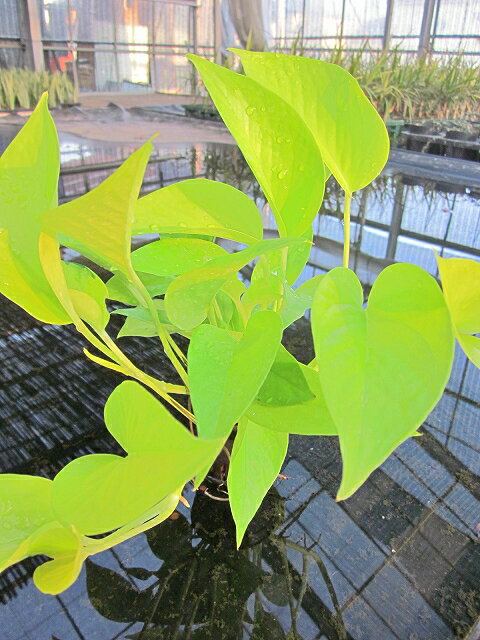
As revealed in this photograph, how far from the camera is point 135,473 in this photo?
215mm

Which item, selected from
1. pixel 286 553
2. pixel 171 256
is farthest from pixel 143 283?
pixel 286 553

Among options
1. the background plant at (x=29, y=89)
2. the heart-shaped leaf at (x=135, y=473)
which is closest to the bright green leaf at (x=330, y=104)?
the heart-shaped leaf at (x=135, y=473)

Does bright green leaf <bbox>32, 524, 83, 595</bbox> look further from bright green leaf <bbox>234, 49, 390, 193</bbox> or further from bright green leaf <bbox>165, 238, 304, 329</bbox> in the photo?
bright green leaf <bbox>234, 49, 390, 193</bbox>

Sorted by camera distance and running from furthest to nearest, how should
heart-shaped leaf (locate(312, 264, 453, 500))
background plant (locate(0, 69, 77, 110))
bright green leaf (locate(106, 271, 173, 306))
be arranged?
background plant (locate(0, 69, 77, 110)) → bright green leaf (locate(106, 271, 173, 306)) → heart-shaped leaf (locate(312, 264, 453, 500))

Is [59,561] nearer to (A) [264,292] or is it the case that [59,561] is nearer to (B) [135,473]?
(B) [135,473]

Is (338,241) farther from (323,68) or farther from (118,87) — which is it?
(118,87)

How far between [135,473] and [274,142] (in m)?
0.21

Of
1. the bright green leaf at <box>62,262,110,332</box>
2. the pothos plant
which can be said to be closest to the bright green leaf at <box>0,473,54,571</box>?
the pothos plant

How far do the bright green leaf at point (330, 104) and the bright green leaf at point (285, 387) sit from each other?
146mm

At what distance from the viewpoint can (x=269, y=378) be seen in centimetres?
30

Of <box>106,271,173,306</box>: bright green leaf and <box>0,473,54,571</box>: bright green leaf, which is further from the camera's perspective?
<box>106,271,173,306</box>: bright green leaf

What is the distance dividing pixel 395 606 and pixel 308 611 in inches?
2.7

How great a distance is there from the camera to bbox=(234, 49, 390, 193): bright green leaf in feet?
1.01

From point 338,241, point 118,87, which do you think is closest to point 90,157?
point 338,241
